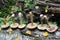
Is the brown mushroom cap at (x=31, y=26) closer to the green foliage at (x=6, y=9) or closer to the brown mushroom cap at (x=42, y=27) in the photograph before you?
the brown mushroom cap at (x=42, y=27)

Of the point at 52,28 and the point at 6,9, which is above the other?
the point at 6,9

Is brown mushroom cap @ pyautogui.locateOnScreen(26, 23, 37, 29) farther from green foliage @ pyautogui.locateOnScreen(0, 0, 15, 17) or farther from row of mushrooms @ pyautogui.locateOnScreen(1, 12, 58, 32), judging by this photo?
green foliage @ pyautogui.locateOnScreen(0, 0, 15, 17)

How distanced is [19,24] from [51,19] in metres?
0.58

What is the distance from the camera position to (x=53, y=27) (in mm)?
3248

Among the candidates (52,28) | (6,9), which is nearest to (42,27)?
(52,28)

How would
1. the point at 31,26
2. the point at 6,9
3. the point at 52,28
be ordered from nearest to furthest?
the point at 52,28 < the point at 31,26 < the point at 6,9

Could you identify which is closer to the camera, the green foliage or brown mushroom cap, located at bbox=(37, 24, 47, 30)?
brown mushroom cap, located at bbox=(37, 24, 47, 30)

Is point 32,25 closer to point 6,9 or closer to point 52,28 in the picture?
point 52,28

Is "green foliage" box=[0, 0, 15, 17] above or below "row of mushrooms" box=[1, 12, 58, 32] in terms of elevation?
above

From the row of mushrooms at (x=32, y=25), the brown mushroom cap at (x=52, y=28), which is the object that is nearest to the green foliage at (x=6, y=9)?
the row of mushrooms at (x=32, y=25)

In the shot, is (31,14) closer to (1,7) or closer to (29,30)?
(29,30)

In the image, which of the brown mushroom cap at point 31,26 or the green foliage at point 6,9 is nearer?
the brown mushroom cap at point 31,26

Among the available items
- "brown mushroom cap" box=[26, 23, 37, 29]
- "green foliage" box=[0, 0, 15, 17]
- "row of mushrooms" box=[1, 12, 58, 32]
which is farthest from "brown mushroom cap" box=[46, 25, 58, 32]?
"green foliage" box=[0, 0, 15, 17]

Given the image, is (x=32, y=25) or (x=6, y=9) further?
(x=6, y=9)
